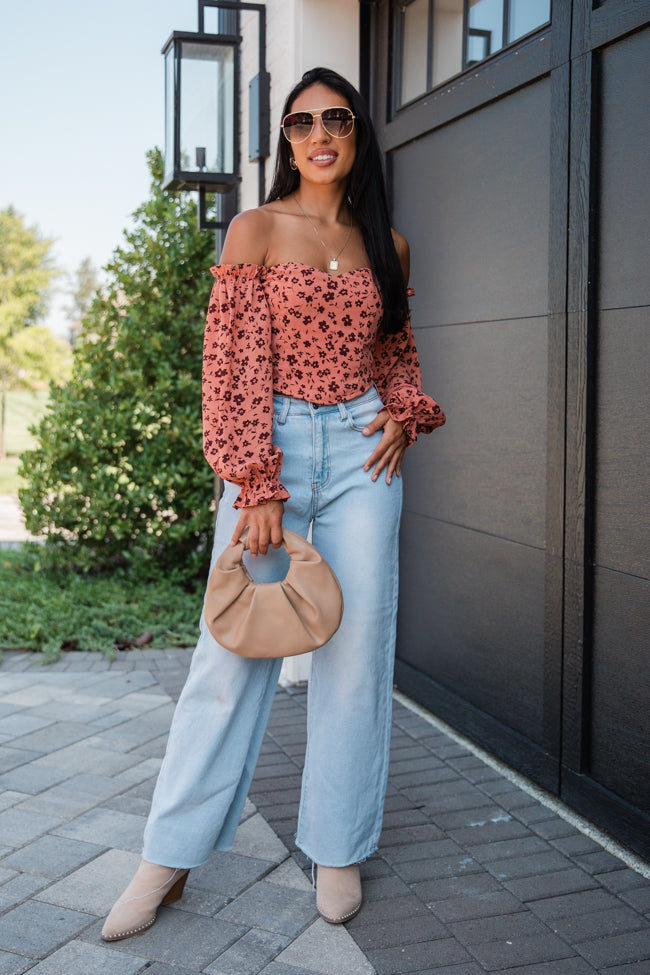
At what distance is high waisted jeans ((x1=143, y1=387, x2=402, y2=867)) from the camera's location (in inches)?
89.4

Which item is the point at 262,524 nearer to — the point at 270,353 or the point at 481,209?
the point at 270,353

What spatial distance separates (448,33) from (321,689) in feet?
8.41

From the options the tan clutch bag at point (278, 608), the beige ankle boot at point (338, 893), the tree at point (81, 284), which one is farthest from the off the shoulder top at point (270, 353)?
the tree at point (81, 284)

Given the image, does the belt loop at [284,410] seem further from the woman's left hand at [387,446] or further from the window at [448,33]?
the window at [448,33]

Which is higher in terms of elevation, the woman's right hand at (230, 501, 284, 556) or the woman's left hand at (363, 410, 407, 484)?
the woman's left hand at (363, 410, 407, 484)

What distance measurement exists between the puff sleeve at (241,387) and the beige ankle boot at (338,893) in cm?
98

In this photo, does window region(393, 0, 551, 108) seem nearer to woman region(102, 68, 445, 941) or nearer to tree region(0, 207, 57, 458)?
woman region(102, 68, 445, 941)

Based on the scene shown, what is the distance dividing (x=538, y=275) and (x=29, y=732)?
252 centimetres

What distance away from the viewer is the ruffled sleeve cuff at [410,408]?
7.90 ft

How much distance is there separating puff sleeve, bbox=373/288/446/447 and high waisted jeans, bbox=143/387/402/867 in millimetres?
70

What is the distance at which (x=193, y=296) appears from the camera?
18.9 ft

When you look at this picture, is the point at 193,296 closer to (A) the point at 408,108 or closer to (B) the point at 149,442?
(B) the point at 149,442

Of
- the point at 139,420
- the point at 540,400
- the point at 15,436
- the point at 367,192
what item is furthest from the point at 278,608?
the point at 15,436

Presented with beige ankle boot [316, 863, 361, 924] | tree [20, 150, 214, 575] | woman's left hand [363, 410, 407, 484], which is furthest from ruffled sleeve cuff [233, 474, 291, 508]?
tree [20, 150, 214, 575]
